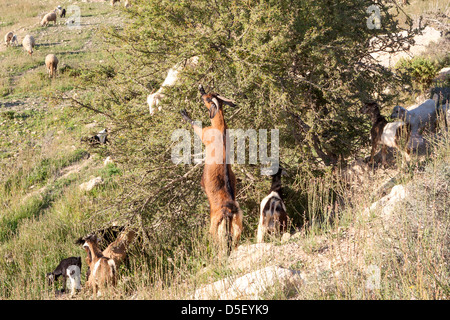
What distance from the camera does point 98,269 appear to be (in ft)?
19.8

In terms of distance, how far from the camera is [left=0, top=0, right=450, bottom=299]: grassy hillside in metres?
3.82

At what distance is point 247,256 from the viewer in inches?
204

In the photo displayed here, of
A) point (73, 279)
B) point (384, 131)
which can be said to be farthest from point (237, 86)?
point (73, 279)

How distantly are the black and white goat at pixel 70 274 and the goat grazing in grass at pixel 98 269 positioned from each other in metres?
0.30

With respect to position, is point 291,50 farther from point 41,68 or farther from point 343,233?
point 41,68

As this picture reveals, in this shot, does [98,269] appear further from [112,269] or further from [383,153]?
[383,153]

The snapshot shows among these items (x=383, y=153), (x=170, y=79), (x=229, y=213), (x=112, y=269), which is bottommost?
(x=112, y=269)

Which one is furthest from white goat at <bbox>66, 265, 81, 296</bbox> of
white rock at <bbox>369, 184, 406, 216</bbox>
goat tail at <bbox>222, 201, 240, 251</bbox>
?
white rock at <bbox>369, 184, 406, 216</bbox>

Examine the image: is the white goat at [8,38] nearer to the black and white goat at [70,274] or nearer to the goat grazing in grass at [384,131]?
the black and white goat at [70,274]

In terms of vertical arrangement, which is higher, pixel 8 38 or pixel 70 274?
pixel 8 38

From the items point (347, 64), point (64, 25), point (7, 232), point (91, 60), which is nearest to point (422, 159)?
point (347, 64)

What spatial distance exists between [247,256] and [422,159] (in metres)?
3.78

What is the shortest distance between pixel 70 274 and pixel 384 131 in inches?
219

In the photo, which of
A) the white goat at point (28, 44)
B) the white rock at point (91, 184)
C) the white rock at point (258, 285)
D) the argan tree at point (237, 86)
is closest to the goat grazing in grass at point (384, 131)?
the argan tree at point (237, 86)
